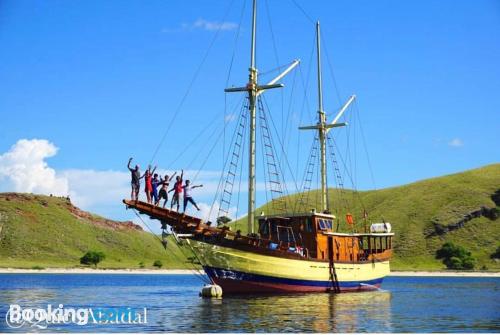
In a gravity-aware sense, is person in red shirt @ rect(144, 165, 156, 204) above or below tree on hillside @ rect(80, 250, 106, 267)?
above

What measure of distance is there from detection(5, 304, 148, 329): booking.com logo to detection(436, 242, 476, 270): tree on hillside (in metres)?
106

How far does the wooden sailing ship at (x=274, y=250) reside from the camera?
49438 mm

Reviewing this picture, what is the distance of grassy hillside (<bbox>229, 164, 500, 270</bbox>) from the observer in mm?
152500

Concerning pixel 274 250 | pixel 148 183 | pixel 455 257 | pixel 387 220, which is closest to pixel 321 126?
pixel 274 250

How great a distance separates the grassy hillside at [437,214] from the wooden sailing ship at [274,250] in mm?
84517

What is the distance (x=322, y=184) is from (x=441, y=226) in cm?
9643

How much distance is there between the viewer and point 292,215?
5638 centimetres

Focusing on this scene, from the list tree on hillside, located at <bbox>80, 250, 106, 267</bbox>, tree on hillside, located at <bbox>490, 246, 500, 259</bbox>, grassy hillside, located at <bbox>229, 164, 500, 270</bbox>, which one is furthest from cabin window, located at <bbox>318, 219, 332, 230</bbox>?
tree on hillside, located at <bbox>80, 250, 106, 267</bbox>

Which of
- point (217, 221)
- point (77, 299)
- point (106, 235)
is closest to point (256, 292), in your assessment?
point (217, 221)

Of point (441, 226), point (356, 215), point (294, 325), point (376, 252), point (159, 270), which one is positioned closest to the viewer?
point (294, 325)

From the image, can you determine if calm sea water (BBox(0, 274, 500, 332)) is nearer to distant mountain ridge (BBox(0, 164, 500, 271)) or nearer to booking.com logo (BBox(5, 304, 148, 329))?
booking.com logo (BBox(5, 304, 148, 329))

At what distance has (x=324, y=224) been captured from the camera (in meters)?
57.9

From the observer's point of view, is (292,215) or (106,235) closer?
(292,215)

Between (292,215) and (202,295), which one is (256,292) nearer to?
(202,295)
